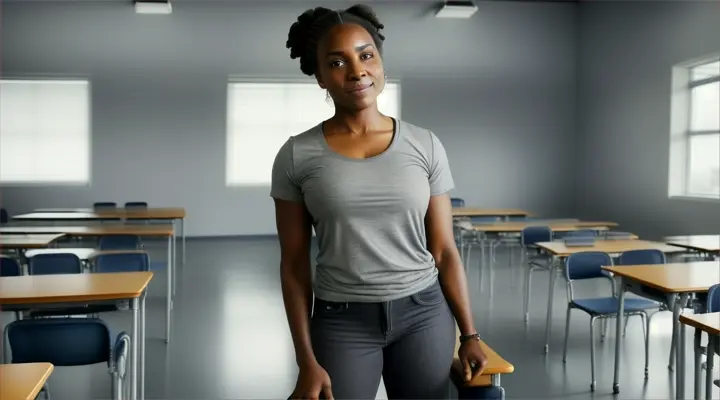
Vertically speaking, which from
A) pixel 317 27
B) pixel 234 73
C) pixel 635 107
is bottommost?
pixel 317 27

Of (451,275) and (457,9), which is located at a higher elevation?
(457,9)

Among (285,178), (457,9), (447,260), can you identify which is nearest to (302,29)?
(285,178)

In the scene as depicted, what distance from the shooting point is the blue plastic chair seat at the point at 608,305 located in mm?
3318

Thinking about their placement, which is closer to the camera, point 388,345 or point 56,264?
point 388,345

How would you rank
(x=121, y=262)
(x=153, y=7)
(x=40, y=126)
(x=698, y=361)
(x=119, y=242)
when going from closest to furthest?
1. (x=698, y=361)
2. (x=121, y=262)
3. (x=119, y=242)
4. (x=153, y=7)
5. (x=40, y=126)

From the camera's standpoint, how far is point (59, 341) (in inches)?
85.1

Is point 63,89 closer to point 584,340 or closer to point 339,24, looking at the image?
point 584,340

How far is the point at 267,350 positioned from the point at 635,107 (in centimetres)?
634

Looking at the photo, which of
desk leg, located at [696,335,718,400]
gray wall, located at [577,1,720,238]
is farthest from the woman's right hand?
gray wall, located at [577,1,720,238]

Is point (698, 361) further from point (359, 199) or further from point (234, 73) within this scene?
point (234, 73)

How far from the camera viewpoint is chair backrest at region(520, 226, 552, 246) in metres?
5.11

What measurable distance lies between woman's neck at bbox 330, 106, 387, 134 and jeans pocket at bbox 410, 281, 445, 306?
326 mm

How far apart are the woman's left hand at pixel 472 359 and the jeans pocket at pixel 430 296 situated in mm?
110

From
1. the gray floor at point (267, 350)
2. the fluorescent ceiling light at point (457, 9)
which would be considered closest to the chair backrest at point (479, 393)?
the gray floor at point (267, 350)
